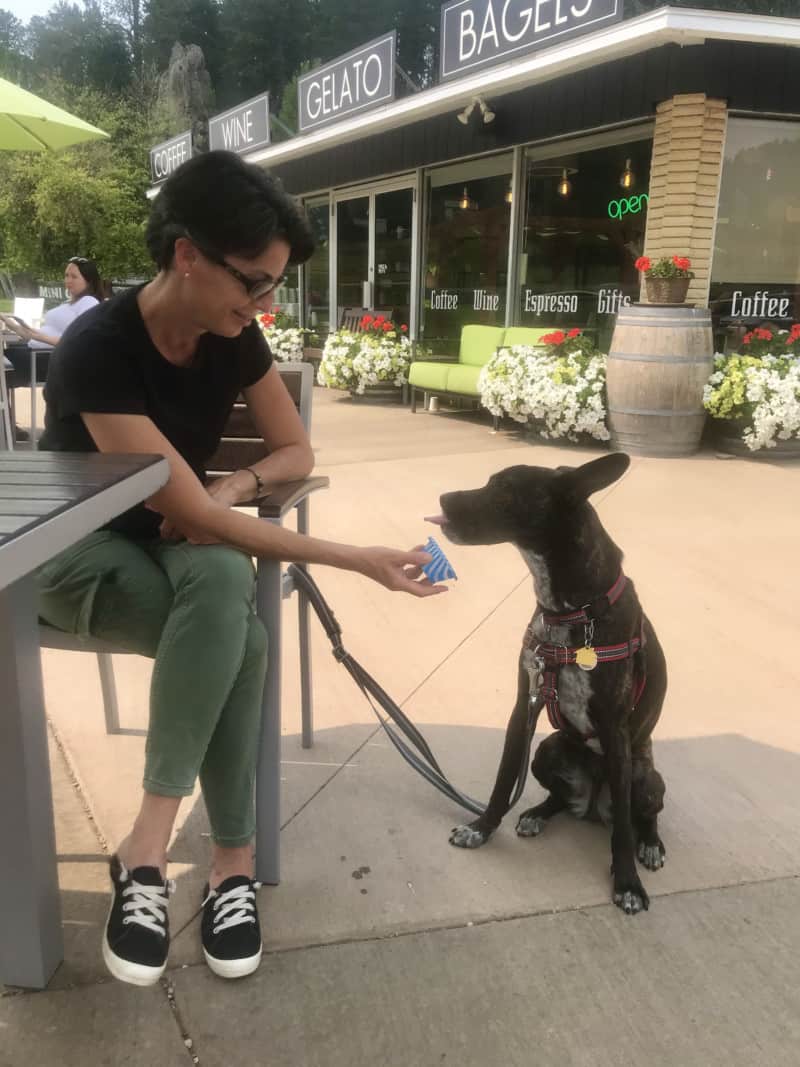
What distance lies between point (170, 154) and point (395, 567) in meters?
16.4

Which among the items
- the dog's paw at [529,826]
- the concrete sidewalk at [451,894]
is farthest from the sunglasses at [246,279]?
the dog's paw at [529,826]

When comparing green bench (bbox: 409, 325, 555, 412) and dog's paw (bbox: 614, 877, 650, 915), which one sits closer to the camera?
dog's paw (bbox: 614, 877, 650, 915)

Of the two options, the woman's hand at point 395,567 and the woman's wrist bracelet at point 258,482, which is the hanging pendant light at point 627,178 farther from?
the woman's hand at point 395,567

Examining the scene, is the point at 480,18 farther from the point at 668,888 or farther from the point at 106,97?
the point at 106,97

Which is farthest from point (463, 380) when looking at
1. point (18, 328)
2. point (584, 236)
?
point (18, 328)

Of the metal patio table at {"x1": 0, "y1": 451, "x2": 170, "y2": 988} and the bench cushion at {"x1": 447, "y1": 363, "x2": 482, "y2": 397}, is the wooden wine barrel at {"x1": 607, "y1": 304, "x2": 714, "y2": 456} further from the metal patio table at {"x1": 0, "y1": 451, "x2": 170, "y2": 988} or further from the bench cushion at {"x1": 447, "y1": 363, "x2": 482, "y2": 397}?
the metal patio table at {"x1": 0, "y1": 451, "x2": 170, "y2": 988}

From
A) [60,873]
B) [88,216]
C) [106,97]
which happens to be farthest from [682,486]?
[106,97]

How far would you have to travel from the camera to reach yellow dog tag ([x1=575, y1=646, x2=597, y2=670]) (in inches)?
72.2

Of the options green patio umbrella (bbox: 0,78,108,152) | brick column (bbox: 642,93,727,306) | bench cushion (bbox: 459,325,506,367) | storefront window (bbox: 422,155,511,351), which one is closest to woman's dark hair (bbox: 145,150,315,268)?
green patio umbrella (bbox: 0,78,108,152)

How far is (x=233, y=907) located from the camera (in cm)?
169

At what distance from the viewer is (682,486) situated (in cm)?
575

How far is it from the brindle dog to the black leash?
42mm

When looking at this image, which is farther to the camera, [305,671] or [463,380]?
[463,380]

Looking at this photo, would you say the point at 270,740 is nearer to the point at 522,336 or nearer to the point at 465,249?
the point at 522,336
